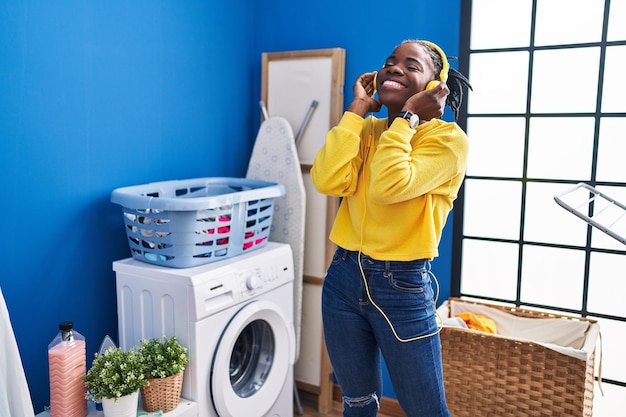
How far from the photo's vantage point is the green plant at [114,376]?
168 centimetres

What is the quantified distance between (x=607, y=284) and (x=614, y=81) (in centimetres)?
78

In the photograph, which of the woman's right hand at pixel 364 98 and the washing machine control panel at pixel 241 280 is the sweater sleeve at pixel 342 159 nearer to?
the woman's right hand at pixel 364 98

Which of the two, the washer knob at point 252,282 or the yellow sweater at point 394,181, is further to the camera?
the washer knob at point 252,282

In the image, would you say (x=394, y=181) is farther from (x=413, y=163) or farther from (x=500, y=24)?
(x=500, y=24)

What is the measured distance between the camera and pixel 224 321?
1.98 metres

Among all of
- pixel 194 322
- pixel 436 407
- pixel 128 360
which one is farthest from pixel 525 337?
pixel 128 360

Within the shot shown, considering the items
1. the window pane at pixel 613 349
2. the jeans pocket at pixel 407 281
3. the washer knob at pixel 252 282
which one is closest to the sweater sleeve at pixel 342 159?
the jeans pocket at pixel 407 281

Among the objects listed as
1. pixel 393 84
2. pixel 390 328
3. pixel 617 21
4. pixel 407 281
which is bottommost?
pixel 390 328

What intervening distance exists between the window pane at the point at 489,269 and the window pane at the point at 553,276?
51mm

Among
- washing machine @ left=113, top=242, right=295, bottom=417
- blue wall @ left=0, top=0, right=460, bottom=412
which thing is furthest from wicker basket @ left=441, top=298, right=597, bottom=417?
washing machine @ left=113, top=242, right=295, bottom=417

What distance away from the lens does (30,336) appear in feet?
6.06

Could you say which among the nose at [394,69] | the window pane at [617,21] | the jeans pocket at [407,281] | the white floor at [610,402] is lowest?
the white floor at [610,402]

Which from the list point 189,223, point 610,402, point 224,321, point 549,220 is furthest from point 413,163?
point 610,402

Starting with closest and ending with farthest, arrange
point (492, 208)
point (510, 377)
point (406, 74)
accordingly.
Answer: point (406, 74), point (510, 377), point (492, 208)
